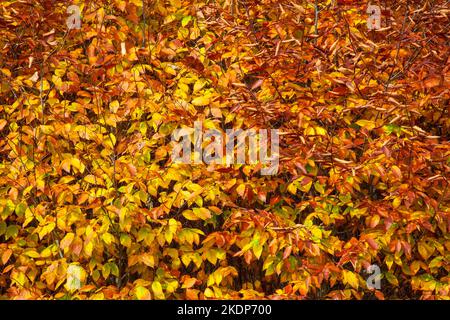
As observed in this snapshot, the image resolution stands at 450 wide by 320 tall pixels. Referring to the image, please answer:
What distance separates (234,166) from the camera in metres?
3.48

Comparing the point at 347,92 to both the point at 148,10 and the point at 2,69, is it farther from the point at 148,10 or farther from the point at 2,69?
the point at 2,69

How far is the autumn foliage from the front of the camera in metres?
3.33

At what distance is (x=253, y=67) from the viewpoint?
3.60m

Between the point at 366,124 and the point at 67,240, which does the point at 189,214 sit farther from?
the point at 366,124

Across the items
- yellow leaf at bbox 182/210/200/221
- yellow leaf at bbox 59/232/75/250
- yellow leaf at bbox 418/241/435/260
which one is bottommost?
yellow leaf at bbox 418/241/435/260

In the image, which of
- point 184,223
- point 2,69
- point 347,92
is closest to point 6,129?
point 2,69

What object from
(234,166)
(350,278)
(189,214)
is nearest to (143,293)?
(189,214)

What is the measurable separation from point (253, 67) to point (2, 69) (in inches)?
65.5
